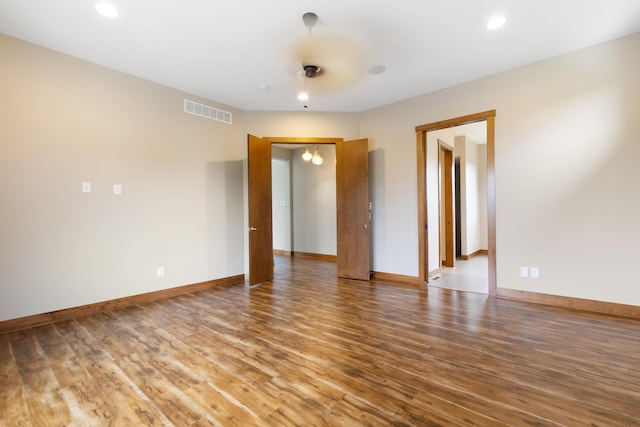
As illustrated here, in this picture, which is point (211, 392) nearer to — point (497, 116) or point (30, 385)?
point (30, 385)

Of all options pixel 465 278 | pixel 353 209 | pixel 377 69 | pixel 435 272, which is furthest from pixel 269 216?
pixel 465 278

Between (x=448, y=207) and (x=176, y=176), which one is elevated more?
(x=176, y=176)

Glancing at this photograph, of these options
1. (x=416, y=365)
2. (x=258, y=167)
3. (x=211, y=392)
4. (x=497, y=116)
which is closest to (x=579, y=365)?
(x=416, y=365)

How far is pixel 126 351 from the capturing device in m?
2.37

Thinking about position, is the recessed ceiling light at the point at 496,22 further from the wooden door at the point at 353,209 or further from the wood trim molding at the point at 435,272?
the wood trim molding at the point at 435,272

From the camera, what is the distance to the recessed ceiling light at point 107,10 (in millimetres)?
2424

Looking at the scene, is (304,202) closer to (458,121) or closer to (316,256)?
(316,256)

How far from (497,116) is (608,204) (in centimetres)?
156

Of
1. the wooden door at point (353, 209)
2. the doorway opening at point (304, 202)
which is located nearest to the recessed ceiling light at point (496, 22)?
the wooden door at point (353, 209)

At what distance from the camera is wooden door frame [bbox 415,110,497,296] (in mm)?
3770

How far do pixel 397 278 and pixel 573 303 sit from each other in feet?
7.15

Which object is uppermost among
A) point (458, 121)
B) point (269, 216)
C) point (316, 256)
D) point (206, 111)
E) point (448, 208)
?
point (206, 111)

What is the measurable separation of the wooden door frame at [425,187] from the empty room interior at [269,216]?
0.03 metres

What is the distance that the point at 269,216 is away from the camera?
4859 millimetres
